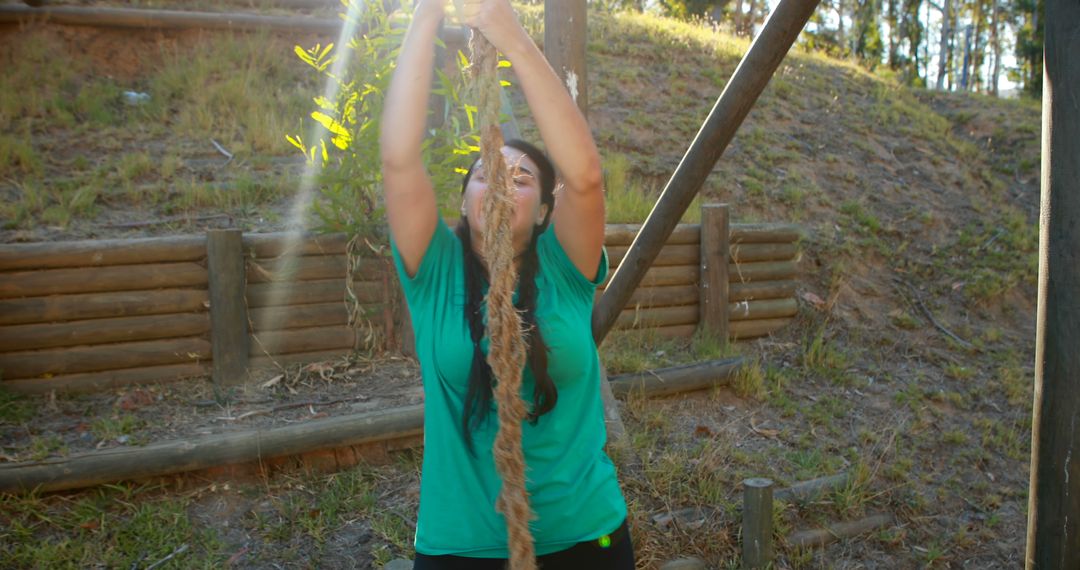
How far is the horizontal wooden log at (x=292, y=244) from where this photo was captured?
510 centimetres

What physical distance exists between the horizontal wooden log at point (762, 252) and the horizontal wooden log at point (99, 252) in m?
3.93

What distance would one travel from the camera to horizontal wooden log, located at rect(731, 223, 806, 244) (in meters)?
6.87

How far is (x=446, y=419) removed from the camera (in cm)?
212

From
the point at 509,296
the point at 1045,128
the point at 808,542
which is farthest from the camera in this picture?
→ the point at 808,542

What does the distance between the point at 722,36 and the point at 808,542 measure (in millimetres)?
10648

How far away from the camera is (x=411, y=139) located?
6.66ft

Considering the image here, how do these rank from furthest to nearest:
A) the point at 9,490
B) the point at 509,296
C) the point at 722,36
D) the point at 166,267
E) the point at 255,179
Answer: the point at 722,36
the point at 255,179
the point at 166,267
the point at 9,490
the point at 509,296

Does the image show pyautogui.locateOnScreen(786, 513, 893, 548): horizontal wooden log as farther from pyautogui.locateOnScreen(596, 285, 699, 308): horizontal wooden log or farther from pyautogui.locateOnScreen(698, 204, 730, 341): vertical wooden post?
pyautogui.locateOnScreen(596, 285, 699, 308): horizontal wooden log

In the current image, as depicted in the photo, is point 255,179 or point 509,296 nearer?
point 509,296

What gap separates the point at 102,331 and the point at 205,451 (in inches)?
46.6

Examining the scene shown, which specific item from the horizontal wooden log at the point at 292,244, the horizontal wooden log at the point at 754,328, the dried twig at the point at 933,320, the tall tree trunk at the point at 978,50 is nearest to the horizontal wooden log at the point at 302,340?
the horizontal wooden log at the point at 292,244

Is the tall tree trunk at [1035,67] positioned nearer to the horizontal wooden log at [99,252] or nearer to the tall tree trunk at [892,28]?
the tall tree trunk at [892,28]

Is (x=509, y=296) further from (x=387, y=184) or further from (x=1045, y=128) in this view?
(x=1045, y=128)

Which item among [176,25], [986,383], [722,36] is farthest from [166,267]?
[722,36]
